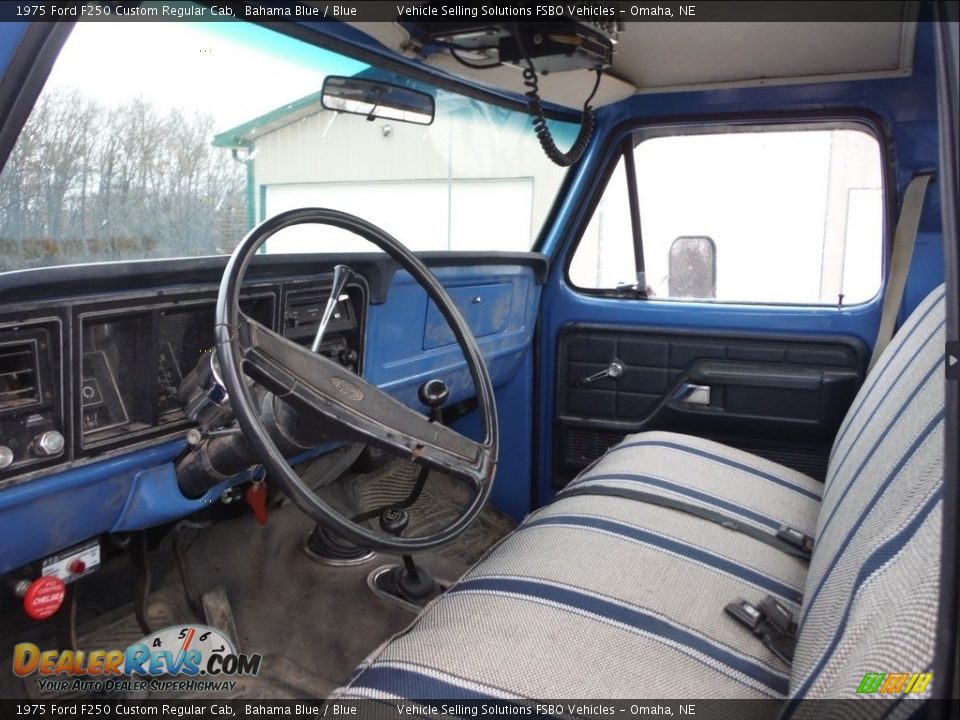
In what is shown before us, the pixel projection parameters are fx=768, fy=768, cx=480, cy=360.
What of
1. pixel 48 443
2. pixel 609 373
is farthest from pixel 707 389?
pixel 48 443

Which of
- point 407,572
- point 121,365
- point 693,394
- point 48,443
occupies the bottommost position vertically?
point 407,572

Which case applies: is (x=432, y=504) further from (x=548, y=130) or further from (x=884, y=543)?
(x=884, y=543)

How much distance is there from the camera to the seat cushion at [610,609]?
106 centimetres

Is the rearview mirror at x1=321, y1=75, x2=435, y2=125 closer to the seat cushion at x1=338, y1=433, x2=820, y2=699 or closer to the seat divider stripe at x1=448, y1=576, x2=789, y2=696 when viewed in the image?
the seat cushion at x1=338, y1=433, x2=820, y2=699

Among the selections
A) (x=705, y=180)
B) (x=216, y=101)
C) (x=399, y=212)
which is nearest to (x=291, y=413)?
(x=216, y=101)

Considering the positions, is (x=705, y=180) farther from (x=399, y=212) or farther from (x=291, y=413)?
(x=291, y=413)

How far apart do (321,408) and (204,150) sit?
818 mm

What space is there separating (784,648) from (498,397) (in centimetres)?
166

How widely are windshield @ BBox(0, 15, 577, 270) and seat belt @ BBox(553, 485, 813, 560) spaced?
94 cm

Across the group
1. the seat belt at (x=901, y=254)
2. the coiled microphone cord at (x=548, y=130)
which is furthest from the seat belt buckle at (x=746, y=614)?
the coiled microphone cord at (x=548, y=130)

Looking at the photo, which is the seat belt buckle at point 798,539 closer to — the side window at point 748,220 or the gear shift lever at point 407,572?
the gear shift lever at point 407,572

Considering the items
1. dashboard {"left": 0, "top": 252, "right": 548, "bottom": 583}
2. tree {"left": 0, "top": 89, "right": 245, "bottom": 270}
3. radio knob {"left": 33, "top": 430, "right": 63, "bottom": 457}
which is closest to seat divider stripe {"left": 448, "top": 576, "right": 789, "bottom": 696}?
dashboard {"left": 0, "top": 252, "right": 548, "bottom": 583}

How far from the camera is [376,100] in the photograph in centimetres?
205

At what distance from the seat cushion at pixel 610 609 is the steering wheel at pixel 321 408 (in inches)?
5.9
